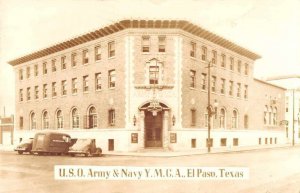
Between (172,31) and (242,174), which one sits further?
(172,31)

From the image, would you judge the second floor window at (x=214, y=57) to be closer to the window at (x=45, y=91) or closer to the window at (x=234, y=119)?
the window at (x=234, y=119)

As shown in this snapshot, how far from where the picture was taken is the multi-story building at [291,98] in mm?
9570

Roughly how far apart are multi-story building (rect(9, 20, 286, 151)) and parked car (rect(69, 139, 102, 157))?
1.11ft

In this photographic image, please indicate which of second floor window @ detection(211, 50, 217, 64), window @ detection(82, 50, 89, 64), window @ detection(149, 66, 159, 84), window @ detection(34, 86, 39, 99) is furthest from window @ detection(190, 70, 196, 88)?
window @ detection(34, 86, 39, 99)

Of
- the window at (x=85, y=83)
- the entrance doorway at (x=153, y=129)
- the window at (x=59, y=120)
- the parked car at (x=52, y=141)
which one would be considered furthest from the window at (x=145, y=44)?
the parked car at (x=52, y=141)

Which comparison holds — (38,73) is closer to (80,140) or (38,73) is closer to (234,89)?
(80,140)

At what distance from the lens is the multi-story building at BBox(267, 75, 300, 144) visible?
957 centimetres

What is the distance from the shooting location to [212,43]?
360 inches

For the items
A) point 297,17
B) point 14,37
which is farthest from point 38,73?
point 297,17

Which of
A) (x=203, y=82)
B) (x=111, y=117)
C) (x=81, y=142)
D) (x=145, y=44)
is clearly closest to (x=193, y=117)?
(x=203, y=82)

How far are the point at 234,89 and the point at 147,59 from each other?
9.30 feet

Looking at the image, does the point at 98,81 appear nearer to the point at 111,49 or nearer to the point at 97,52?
the point at 97,52

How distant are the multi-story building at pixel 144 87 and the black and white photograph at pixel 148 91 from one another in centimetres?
4

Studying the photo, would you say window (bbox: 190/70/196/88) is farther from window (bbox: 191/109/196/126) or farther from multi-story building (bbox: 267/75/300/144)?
multi-story building (bbox: 267/75/300/144)
